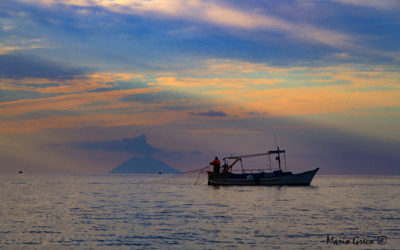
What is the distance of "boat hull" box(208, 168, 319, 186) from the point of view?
87.1 meters

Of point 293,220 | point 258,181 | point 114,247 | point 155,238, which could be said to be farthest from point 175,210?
point 258,181

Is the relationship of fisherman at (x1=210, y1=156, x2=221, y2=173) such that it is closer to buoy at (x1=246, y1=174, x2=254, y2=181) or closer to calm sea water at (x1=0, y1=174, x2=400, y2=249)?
buoy at (x1=246, y1=174, x2=254, y2=181)

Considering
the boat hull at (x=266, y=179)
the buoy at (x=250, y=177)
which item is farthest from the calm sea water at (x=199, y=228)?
the buoy at (x=250, y=177)

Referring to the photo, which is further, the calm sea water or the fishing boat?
the fishing boat

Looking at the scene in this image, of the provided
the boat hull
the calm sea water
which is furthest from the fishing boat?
the calm sea water

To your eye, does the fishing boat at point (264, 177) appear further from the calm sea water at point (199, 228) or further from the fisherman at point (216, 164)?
the calm sea water at point (199, 228)

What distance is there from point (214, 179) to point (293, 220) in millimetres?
58894

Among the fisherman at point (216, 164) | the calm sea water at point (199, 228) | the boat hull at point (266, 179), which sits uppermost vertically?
the fisherman at point (216, 164)

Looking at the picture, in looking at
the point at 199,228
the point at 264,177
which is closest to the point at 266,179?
the point at 264,177

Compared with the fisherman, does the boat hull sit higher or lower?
lower

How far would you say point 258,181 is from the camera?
88688mm

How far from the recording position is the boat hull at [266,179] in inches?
3428

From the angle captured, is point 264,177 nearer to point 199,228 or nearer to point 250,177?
point 250,177

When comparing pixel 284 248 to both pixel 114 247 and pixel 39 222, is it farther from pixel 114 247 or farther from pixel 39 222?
pixel 39 222
